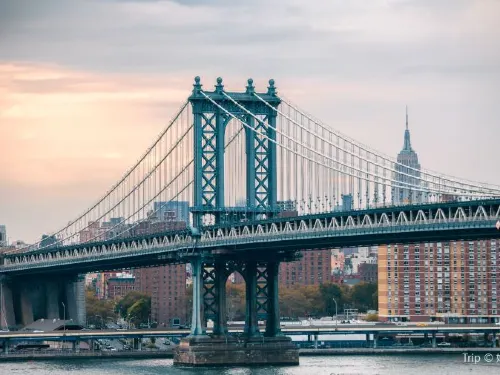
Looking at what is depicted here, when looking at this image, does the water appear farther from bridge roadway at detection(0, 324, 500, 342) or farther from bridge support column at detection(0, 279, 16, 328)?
bridge support column at detection(0, 279, 16, 328)

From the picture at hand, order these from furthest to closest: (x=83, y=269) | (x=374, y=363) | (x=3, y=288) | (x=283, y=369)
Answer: (x=3, y=288)
(x=83, y=269)
(x=374, y=363)
(x=283, y=369)

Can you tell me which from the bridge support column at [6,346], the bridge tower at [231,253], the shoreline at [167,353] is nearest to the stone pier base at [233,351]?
the bridge tower at [231,253]

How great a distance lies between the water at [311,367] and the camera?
136 m

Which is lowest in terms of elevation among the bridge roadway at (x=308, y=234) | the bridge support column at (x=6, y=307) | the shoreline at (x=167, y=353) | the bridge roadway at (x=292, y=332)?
the shoreline at (x=167, y=353)

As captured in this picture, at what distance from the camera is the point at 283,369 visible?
13725 cm

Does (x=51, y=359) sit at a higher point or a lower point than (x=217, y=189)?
lower

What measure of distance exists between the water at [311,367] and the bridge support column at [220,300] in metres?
4.10

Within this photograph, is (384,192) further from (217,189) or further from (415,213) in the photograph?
(217,189)

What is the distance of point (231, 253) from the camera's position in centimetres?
13988

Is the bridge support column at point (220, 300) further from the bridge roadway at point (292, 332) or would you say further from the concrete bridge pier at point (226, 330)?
the bridge roadway at point (292, 332)

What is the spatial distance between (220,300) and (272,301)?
12.1 ft

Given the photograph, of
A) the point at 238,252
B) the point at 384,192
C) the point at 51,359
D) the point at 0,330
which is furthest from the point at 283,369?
the point at 0,330

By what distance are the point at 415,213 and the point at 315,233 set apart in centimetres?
898

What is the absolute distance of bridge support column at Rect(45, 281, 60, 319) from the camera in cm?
19462
